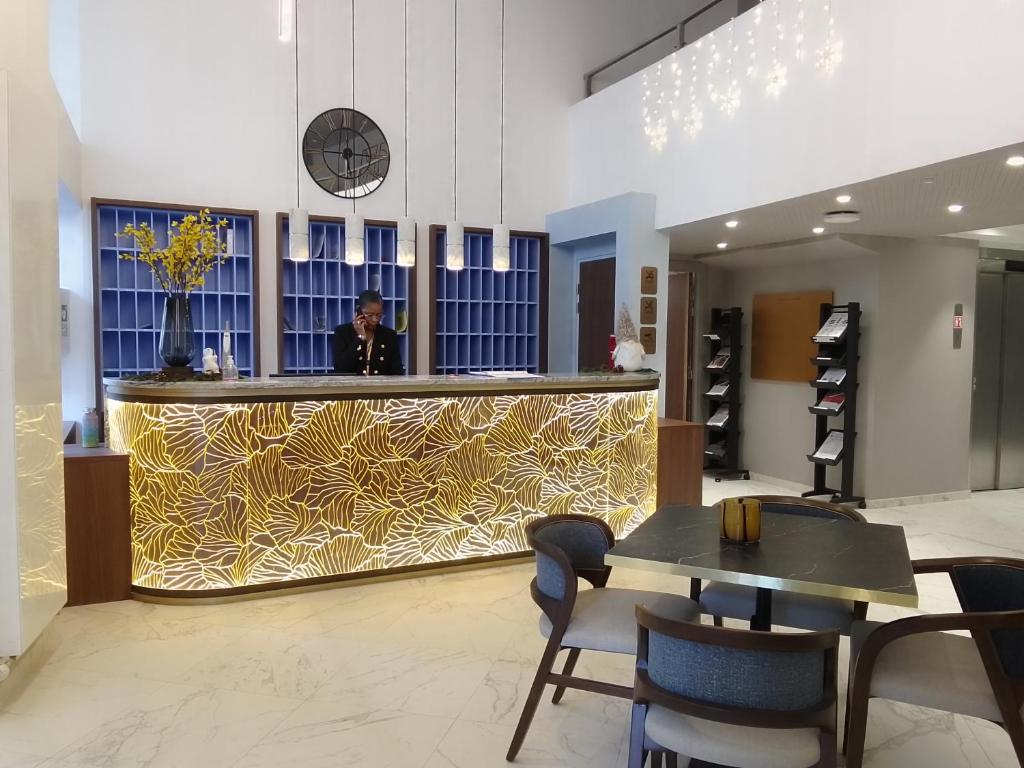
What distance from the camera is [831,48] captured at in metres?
5.09

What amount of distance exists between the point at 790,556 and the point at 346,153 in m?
6.06

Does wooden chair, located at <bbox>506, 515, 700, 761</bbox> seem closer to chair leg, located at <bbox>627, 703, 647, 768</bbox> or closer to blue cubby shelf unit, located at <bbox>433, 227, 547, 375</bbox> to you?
chair leg, located at <bbox>627, 703, 647, 768</bbox>

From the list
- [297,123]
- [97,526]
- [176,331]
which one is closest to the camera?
[97,526]

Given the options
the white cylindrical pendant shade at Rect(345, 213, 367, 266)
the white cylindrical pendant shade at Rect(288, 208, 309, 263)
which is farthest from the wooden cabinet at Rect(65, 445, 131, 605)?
the white cylindrical pendant shade at Rect(345, 213, 367, 266)

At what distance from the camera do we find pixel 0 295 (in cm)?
325

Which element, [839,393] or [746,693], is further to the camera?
[839,393]

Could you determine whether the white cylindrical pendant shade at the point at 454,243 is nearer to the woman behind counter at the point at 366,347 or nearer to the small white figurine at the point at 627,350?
the woman behind counter at the point at 366,347

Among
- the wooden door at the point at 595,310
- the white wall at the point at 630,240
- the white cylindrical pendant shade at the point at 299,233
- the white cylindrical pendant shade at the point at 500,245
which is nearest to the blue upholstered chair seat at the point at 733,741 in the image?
the white cylindrical pendant shade at the point at 299,233

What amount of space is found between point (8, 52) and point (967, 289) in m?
8.15

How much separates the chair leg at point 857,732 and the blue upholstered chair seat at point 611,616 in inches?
23.7

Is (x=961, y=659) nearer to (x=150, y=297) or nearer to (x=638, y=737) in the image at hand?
(x=638, y=737)

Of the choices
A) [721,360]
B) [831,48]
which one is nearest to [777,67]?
[831,48]

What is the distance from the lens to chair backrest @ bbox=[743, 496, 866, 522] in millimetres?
3547

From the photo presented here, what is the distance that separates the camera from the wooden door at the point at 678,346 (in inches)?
359
